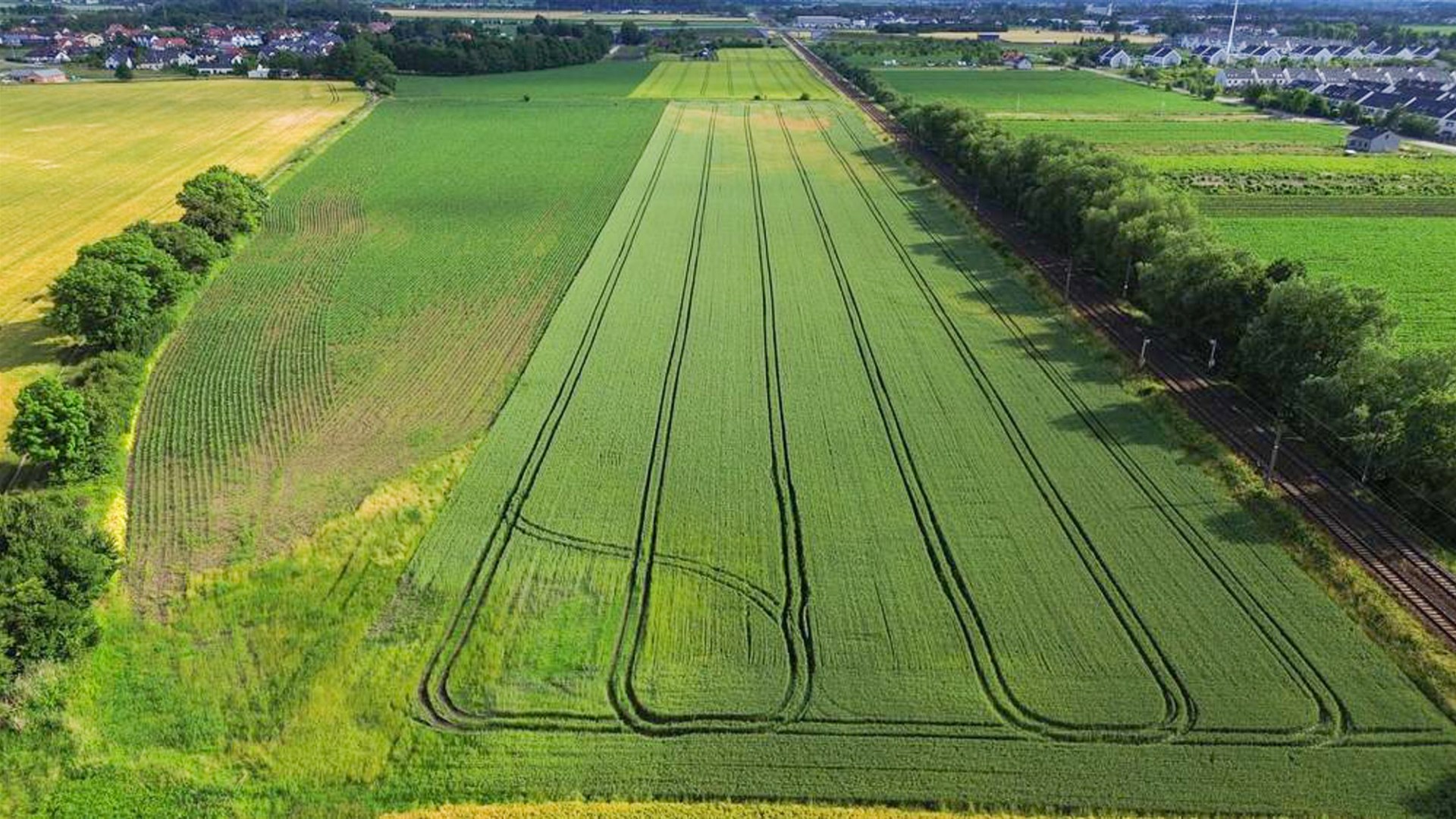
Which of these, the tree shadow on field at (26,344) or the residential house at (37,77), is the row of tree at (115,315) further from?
the residential house at (37,77)

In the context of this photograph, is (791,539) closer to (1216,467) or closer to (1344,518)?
(1216,467)

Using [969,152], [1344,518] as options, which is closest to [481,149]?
[969,152]

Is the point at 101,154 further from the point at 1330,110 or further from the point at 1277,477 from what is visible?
the point at 1330,110

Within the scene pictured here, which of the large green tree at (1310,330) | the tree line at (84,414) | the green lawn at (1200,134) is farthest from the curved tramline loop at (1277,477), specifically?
the green lawn at (1200,134)

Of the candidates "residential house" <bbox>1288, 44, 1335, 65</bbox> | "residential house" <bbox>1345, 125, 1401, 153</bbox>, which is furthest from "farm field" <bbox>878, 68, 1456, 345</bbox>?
"residential house" <bbox>1288, 44, 1335, 65</bbox>

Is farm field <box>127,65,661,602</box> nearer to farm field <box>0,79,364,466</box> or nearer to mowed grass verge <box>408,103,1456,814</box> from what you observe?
mowed grass verge <box>408,103,1456,814</box>

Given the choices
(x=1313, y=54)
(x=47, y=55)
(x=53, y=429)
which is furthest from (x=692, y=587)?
(x=1313, y=54)
